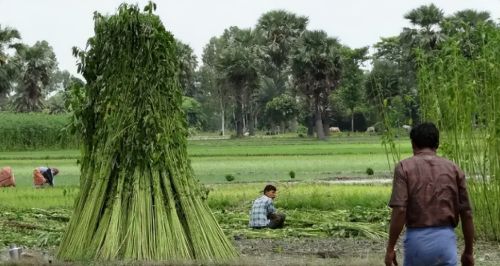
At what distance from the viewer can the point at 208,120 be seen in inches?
5000

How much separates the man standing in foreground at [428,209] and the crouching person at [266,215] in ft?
27.9

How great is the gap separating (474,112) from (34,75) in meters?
76.2

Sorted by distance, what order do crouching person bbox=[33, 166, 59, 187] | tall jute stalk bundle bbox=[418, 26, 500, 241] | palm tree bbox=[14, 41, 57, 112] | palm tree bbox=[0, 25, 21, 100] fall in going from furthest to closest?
1. palm tree bbox=[14, 41, 57, 112]
2. palm tree bbox=[0, 25, 21, 100]
3. crouching person bbox=[33, 166, 59, 187]
4. tall jute stalk bundle bbox=[418, 26, 500, 241]

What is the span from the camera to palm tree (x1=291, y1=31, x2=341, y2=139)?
8031 centimetres

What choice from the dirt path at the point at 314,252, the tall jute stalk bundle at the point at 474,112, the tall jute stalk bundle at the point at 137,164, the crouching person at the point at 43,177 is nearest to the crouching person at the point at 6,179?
the crouching person at the point at 43,177

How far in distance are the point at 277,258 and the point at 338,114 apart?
9275 cm

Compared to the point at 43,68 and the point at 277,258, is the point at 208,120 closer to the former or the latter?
the point at 43,68

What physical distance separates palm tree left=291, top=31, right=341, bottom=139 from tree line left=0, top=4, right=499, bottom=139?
8 centimetres

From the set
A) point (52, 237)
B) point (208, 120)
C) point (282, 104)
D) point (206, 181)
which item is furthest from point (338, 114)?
point (52, 237)

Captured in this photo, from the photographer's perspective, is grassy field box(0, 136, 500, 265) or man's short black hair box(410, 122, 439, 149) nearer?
man's short black hair box(410, 122, 439, 149)

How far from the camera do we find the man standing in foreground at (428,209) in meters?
→ 6.39

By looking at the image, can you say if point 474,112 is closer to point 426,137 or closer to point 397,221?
point 426,137

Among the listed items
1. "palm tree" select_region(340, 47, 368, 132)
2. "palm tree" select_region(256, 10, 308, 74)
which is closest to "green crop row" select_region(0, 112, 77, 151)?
"palm tree" select_region(340, 47, 368, 132)

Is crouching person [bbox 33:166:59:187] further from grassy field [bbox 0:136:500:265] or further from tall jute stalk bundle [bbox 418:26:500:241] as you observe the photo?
tall jute stalk bundle [bbox 418:26:500:241]
